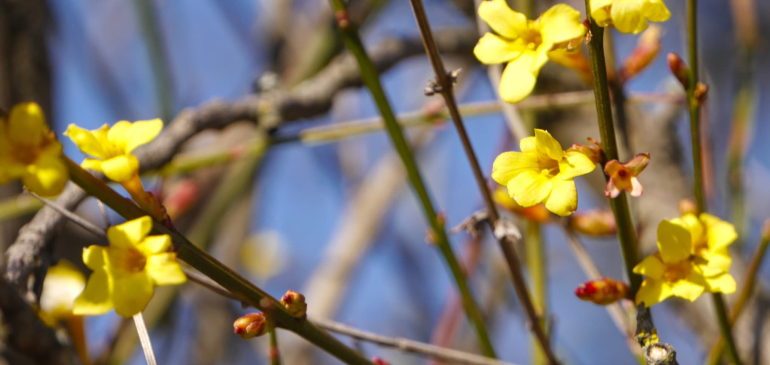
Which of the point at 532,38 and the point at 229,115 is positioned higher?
the point at 229,115

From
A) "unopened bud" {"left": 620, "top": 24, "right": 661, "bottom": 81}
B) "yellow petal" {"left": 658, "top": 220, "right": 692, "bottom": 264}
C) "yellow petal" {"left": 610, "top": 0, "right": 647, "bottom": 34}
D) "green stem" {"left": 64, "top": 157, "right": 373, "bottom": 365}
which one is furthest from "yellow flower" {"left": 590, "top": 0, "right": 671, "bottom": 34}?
"unopened bud" {"left": 620, "top": 24, "right": 661, "bottom": 81}

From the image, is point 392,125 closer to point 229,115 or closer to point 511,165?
point 511,165

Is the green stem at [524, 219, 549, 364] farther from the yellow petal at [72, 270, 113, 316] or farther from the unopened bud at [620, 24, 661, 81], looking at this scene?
the yellow petal at [72, 270, 113, 316]

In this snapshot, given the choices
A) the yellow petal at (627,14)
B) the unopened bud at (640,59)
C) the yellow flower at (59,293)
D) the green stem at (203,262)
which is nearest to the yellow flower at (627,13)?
the yellow petal at (627,14)

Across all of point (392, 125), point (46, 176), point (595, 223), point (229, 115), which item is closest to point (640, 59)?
point (595, 223)

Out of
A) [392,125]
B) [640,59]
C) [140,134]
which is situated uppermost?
[640,59]

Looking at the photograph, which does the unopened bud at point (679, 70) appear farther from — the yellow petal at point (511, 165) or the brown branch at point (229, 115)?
the brown branch at point (229, 115)
